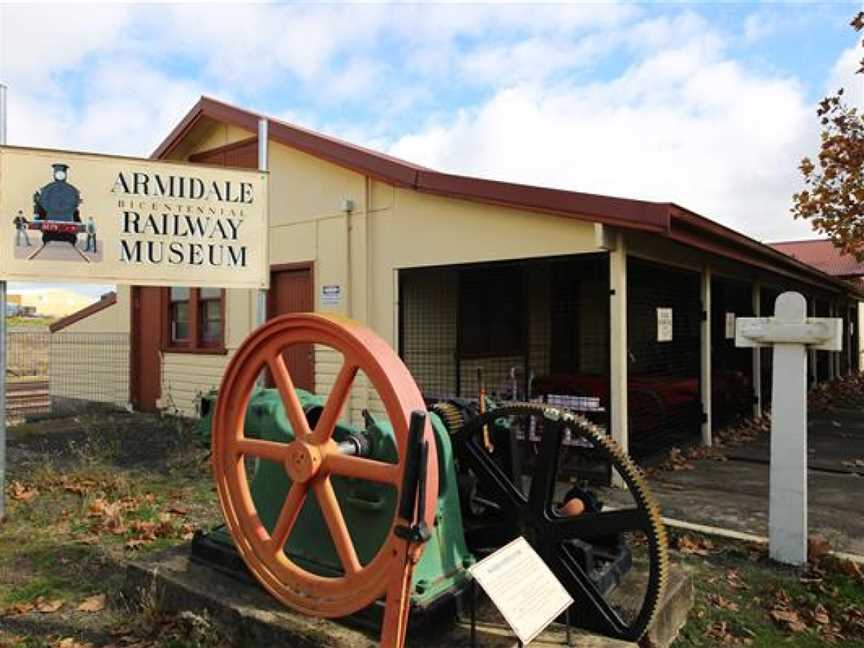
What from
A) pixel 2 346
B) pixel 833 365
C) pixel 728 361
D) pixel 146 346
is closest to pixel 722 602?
pixel 2 346

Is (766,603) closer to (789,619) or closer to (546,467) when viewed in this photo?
(789,619)

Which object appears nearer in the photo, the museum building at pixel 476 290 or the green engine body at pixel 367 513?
the green engine body at pixel 367 513

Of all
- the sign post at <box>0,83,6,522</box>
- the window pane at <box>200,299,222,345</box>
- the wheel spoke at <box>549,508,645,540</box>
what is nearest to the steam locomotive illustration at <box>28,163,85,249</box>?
the sign post at <box>0,83,6,522</box>

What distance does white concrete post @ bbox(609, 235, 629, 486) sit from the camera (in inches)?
247

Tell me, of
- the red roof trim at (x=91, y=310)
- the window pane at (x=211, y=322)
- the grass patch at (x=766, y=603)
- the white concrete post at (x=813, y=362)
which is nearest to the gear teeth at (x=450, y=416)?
the grass patch at (x=766, y=603)

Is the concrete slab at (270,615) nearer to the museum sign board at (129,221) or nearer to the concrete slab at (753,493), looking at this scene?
the concrete slab at (753,493)

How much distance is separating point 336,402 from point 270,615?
1164 millimetres

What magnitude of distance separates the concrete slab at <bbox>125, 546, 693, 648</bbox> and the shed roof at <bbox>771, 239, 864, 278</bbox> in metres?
22.1

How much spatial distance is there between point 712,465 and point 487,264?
3.42 metres

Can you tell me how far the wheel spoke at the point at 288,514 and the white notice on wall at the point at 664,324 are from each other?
5581mm

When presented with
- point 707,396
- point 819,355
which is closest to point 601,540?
point 707,396

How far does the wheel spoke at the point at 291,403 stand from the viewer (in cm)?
293

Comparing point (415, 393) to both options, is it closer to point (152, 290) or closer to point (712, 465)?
point (712, 465)

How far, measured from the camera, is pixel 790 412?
15.1ft
